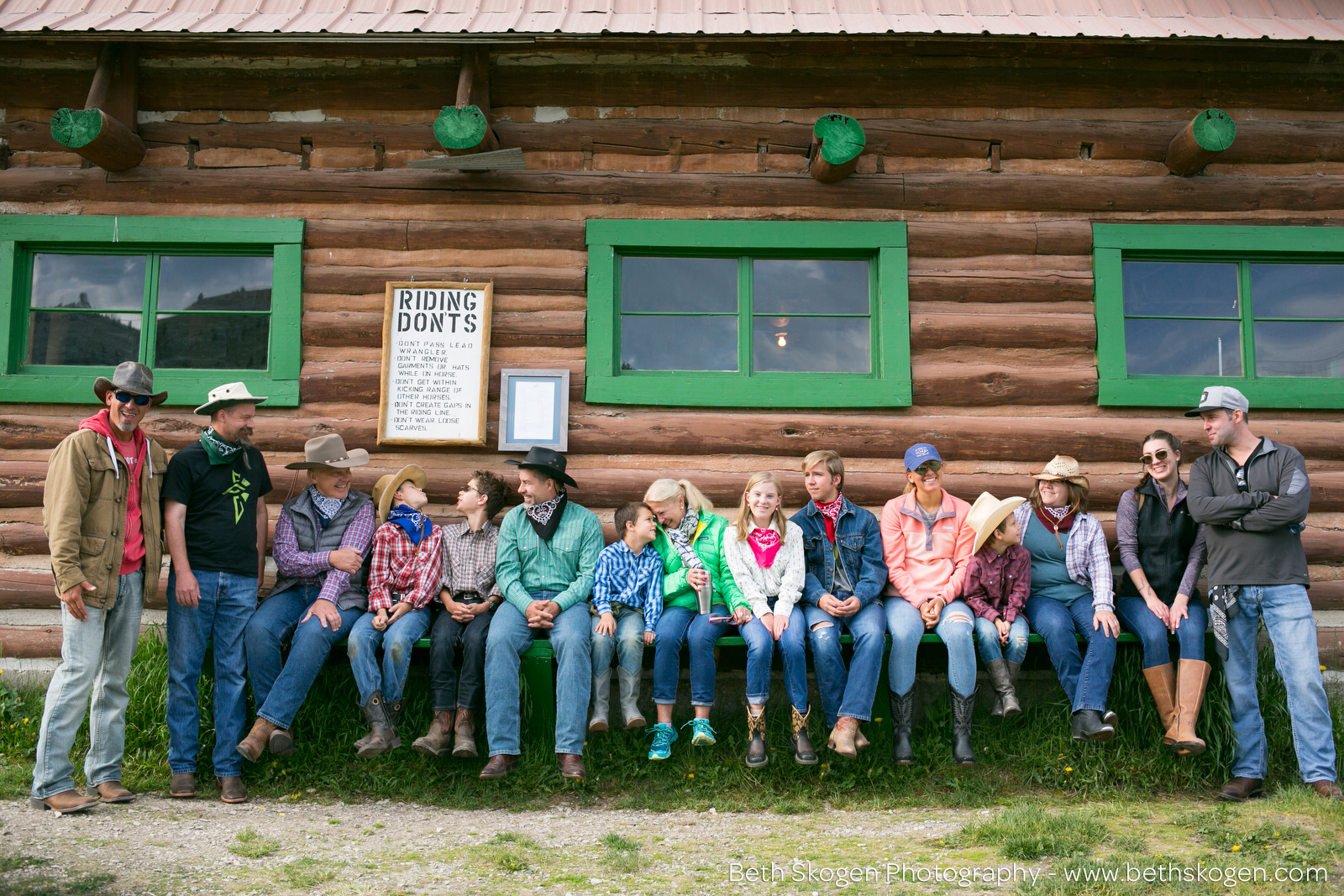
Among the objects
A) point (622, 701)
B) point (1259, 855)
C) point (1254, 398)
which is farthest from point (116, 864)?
point (1254, 398)

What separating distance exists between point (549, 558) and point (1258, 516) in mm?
3932

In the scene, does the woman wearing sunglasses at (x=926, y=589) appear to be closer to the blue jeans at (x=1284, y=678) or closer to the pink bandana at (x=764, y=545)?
the pink bandana at (x=764, y=545)

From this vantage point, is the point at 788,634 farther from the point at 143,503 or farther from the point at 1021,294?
the point at 143,503

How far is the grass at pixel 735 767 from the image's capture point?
499 cm

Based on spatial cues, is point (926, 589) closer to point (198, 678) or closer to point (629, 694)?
point (629, 694)

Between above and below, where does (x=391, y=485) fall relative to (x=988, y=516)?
above

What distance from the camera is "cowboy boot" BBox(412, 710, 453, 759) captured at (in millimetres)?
4879

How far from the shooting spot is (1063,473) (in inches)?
221

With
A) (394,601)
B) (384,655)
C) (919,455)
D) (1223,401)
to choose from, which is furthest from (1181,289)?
(384,655)

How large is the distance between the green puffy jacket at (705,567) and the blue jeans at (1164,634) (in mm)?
2267

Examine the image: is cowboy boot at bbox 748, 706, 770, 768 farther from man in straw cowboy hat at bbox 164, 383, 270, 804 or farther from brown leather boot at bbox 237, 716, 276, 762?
man in straw cowboy hat at bbox 164, 383, 270, 804

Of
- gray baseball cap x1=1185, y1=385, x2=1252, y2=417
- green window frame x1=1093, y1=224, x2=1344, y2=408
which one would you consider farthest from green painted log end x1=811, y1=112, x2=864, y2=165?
gray baseball cap x1=1185, y1=385, x2=1252, y2=417

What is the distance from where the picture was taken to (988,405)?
20.4 feet

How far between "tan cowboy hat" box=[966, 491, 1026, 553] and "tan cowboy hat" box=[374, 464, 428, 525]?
343cm
